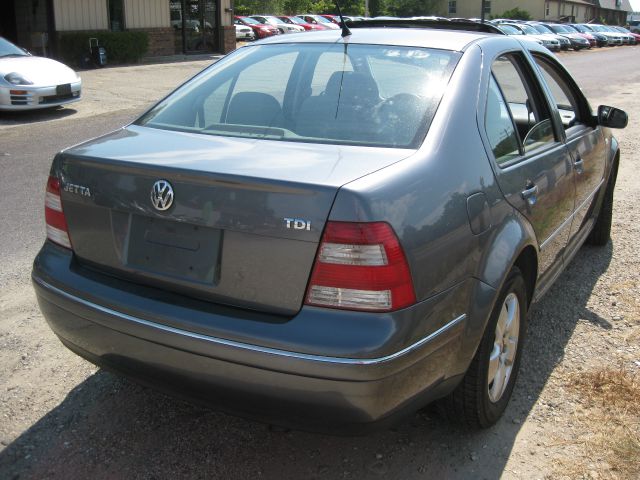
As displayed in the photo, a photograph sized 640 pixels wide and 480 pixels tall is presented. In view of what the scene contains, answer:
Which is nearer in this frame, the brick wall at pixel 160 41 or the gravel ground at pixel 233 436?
the gravel ground at pixel 233 436

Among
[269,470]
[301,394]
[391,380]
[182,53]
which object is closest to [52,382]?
[269,470]

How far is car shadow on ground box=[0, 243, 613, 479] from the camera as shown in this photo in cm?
277

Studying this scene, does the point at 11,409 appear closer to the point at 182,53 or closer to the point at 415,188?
the point at 415,188

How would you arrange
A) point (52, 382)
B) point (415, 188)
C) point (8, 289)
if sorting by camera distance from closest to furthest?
point (415, 188)
point (52, 382)
point (8, 289)

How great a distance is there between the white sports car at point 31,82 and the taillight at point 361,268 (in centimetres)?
1026

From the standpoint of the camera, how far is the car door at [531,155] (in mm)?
3047

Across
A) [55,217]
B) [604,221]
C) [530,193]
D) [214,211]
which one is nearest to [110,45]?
[604,221]

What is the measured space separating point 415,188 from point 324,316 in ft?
1.80

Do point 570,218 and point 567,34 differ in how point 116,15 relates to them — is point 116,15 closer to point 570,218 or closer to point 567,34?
point 570,218

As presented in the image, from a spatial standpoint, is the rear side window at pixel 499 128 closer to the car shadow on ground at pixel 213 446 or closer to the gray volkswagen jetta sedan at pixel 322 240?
the gray volkswagen jetta sedan at pixel 322 240

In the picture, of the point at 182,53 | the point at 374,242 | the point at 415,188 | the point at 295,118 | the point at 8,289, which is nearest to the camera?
the point at 374,242

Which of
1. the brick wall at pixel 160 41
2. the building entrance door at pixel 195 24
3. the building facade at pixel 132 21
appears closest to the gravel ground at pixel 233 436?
the building facade at pixel 132 21

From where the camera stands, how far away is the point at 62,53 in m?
20.7

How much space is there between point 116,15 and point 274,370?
73.4ft
